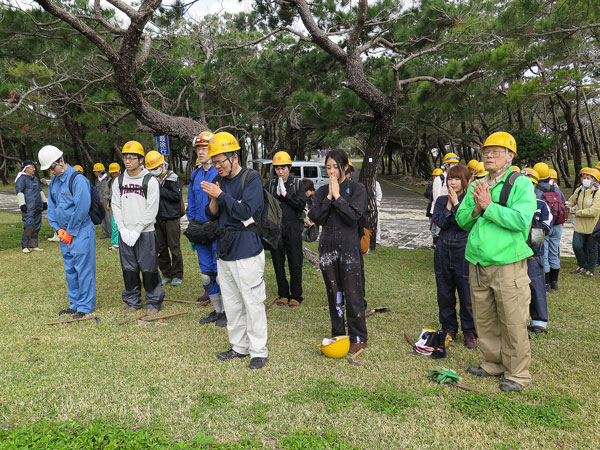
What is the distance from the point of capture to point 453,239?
409 cm

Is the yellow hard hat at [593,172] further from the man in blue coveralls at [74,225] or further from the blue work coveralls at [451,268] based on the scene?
the man in blue coveralls at [74,225]

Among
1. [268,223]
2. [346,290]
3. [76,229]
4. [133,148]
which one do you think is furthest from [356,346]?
[76,229]

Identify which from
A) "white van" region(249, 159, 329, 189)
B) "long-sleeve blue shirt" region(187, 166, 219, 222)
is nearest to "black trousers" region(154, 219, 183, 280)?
"long-sleeve blue shirt" region(187, 166, 219, 222)

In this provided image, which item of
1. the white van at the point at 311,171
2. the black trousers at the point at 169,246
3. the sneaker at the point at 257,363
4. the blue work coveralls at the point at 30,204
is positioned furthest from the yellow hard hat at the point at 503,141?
the white van at the point at 311,171

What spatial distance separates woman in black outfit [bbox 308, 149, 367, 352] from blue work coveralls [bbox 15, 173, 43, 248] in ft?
24.7

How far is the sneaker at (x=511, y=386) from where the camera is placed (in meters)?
3.22

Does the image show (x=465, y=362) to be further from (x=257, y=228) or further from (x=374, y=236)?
(x=374, y=236)

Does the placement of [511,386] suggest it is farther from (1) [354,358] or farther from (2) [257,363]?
(2) [257,363]

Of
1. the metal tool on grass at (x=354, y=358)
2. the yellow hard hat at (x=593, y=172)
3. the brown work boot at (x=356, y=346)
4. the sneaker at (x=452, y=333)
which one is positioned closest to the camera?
the metal tool on grass at (x=354, y=358)

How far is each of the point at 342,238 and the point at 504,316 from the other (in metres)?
1.46

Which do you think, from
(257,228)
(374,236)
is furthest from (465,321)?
(374,236)

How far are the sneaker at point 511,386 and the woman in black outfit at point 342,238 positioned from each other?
4.03ft

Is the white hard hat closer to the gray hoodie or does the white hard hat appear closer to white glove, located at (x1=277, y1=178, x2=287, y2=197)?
the gray hoodie

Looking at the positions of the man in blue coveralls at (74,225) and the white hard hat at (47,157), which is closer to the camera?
the white hard hat at (47,157)
